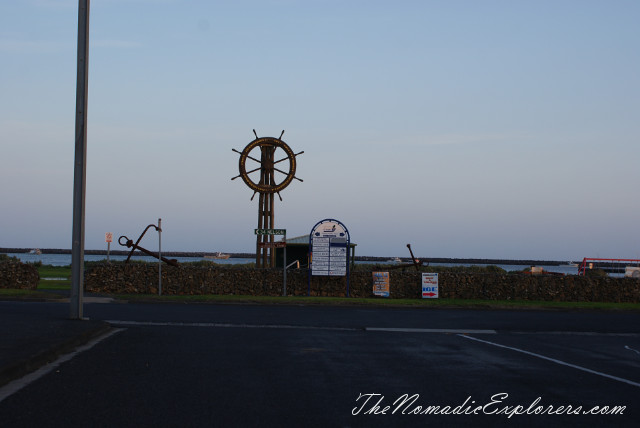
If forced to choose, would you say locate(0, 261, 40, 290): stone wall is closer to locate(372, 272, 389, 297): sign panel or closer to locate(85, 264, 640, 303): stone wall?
locate(85, 264, 640, 303): stone wall

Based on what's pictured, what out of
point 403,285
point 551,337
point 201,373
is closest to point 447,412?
point 201,373

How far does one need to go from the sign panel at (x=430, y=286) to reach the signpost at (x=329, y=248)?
11.8 feet

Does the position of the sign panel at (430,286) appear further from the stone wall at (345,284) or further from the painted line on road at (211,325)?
the painted line on road at (211,325)

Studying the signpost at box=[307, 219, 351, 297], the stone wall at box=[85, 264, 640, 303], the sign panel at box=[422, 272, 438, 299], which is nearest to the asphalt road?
the signpost at box=[307, 219, 351, 297]

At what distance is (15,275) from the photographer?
30.3m

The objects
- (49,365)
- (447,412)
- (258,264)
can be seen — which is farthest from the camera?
(258,264)

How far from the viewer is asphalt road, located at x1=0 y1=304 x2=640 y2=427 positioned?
6.76 metres

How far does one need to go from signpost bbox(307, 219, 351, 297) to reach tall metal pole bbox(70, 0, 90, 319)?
15466mm

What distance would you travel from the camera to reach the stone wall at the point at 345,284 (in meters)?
30.8

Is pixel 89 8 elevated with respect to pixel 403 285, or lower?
elevated

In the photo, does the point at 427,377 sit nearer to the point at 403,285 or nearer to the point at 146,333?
the point at 146,333

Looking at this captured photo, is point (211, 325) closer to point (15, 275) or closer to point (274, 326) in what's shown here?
point (274, 326)

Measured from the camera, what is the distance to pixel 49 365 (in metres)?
9.45

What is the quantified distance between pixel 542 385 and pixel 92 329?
8.12 metres
